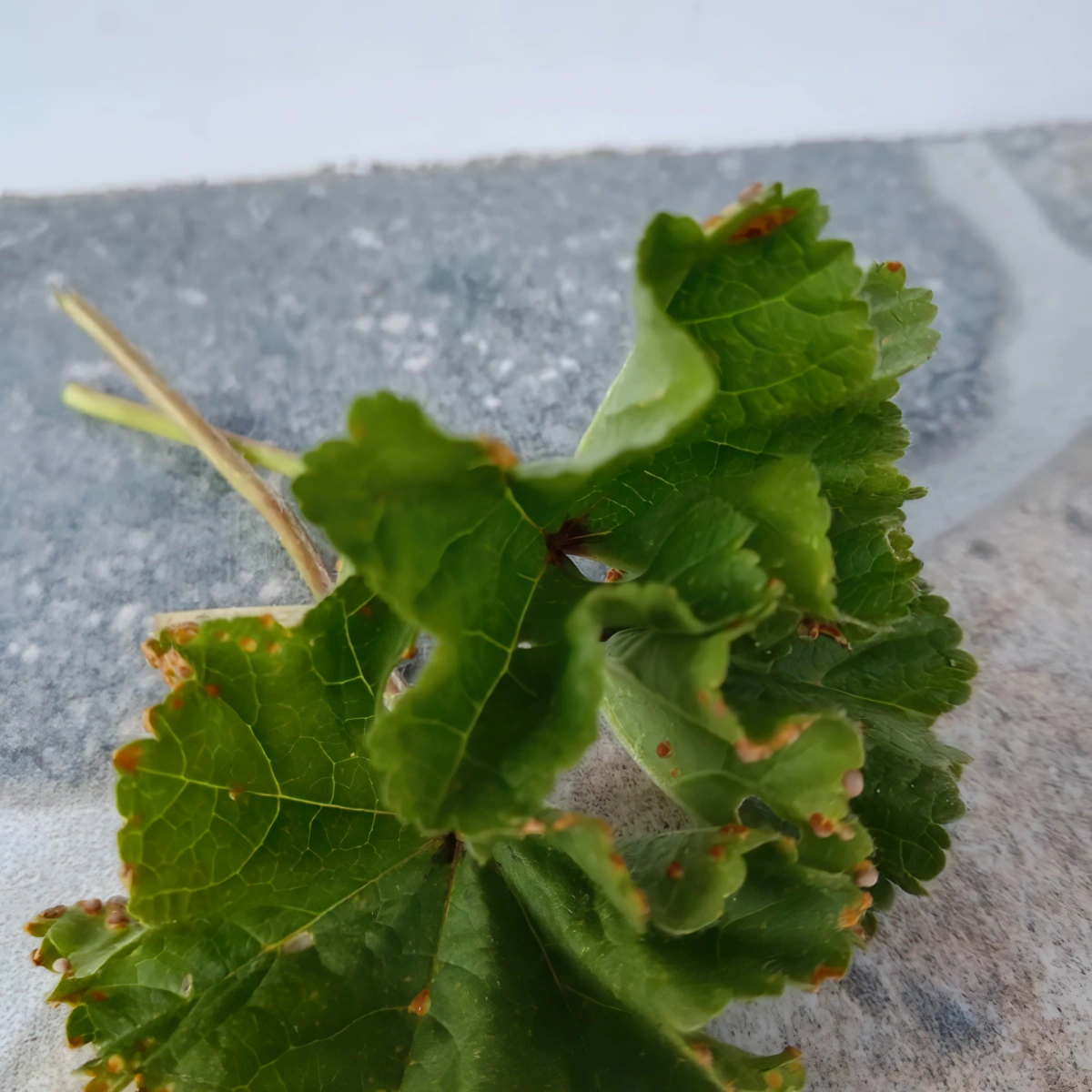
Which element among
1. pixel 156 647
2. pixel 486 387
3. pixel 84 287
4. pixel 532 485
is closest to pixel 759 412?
pixel 532 485

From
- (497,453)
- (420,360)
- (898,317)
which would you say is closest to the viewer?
(497,453)

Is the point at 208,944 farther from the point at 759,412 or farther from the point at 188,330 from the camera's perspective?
the point at 188,330

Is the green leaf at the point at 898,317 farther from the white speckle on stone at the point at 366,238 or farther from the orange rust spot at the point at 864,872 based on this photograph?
the white speckle on stone at the point at 366,238

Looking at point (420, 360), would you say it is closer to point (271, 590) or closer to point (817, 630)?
point (271, 590)

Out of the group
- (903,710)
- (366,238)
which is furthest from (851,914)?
(366,238)

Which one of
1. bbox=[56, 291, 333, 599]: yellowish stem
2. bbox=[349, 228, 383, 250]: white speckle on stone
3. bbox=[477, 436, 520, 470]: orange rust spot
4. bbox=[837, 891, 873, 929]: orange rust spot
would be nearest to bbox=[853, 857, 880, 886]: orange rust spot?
bbox=[837, 891, 873, 929]: orange rust spot

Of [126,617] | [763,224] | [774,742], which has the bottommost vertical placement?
[126,617]

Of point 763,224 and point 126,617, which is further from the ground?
point 763,224
